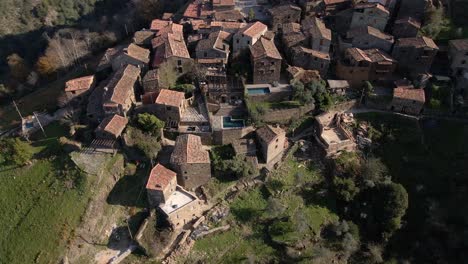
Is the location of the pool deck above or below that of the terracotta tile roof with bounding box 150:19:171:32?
below

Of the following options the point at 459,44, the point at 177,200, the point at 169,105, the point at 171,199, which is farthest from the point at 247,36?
the point at 459,44

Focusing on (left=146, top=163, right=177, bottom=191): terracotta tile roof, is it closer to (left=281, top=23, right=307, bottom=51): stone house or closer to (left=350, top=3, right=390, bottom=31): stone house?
(left=281, top=23, right=307, bottom=51): stone house

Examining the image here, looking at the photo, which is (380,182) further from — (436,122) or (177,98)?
(177,98)

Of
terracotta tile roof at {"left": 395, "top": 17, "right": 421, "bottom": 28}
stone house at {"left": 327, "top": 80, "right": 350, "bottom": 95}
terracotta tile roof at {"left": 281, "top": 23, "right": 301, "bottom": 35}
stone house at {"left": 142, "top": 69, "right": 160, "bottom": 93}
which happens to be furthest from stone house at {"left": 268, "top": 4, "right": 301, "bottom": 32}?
stone house at {"left": 142, "top": 69, "right": 160, "bottom": 93}

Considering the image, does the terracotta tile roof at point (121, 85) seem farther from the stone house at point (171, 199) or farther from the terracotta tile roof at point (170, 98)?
the stone house at point (171, 199)

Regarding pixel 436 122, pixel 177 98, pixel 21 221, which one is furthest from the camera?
pixel 436 122

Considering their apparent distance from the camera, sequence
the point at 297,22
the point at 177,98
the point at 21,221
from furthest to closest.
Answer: the point at 297,22, the point at 177,98, the point at 21,221

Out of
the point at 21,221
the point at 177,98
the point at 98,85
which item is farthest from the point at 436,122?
the point at 21,221

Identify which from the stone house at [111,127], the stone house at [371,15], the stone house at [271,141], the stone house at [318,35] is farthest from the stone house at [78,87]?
the stone house at [371,15]
